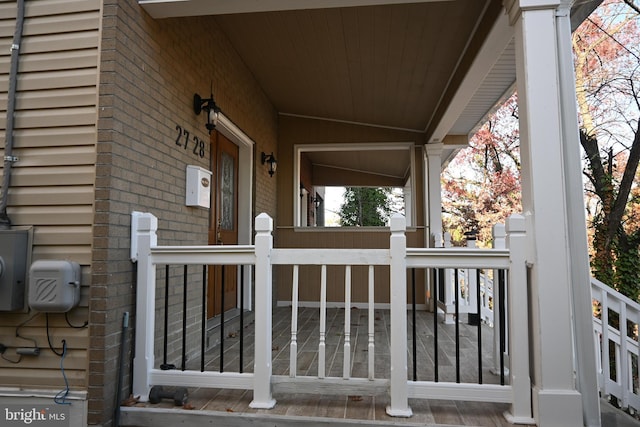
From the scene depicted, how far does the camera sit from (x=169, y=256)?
7.54 ft

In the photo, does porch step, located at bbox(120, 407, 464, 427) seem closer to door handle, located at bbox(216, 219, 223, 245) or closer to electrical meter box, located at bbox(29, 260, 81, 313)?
electrical meter box, located at bbox(29, 260, 81, 313)

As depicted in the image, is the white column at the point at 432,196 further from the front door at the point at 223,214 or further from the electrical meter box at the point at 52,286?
the electrical meter box at the point at 52,286

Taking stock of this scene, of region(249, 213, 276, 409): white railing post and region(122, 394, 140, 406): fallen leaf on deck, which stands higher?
region(249, 213, 276, 409): white railing post

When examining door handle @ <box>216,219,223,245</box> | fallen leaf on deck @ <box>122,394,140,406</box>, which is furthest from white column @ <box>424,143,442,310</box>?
fallen leaf on deck @ <box>122,394,140,406</box>

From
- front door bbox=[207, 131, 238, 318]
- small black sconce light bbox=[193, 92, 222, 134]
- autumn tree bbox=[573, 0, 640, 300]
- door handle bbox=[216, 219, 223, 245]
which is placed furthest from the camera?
autumn tree bbox=[573, 0, 640, 300]

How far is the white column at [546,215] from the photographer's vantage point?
1.97 m

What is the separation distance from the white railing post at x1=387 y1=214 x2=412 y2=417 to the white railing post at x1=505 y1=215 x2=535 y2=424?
54 cm

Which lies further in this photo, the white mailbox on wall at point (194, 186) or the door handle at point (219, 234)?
the door handle at point (219, 234)

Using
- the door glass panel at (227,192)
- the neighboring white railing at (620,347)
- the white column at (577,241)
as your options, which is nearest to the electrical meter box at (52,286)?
the door glass panel at (227,192)

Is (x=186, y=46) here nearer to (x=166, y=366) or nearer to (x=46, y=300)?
(x=46, y=300)

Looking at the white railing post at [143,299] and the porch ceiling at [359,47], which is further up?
the porch ceiling at [359,47]

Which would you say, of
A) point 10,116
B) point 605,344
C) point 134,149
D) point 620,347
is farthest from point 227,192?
point 620,347

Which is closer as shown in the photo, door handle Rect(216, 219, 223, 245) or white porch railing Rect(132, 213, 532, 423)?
white porch railing Rect(132, 213, 532, 423)

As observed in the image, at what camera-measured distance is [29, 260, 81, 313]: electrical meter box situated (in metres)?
2.04
